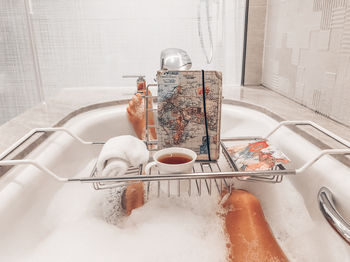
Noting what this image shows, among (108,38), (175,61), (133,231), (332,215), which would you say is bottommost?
(133,231)

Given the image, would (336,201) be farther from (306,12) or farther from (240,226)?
(306,12)

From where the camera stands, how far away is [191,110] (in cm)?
65

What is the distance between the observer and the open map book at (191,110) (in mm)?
642

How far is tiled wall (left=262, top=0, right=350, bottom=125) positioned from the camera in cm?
78

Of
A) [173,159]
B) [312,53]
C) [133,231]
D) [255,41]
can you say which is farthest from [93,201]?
[255,41]

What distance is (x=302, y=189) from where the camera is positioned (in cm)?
64

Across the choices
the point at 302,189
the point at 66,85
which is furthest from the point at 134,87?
the point at 302,189

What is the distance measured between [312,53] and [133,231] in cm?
82

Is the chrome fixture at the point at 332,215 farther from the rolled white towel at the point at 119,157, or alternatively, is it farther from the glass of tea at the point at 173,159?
the rolled white towel at the point at 119,157

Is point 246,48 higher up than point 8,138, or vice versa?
point 246,48

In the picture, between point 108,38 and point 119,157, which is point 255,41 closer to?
point 108,38

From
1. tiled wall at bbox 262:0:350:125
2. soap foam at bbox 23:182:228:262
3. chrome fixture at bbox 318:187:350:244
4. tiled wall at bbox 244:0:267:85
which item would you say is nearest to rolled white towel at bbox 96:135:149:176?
soap foam at bbox 23:182:228:262

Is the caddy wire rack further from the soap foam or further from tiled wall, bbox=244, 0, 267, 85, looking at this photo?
tiled wall, bbox=244, 0, 267, 85

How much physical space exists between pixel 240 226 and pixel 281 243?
4.0 inches
